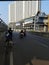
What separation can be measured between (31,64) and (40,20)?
4582 inches

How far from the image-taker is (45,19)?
124125mm

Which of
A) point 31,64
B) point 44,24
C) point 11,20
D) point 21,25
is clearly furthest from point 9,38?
point 21,25

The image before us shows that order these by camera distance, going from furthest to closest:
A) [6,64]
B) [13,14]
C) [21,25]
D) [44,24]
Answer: [21,25]
[13,14]
[44,24]
[6,64]

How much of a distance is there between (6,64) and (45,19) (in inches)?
A: 4574

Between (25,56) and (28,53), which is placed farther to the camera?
(28,53)

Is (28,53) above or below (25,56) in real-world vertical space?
below

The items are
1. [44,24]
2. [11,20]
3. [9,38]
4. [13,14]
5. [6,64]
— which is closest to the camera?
[6,64]

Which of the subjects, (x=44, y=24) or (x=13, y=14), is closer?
(x=44, y=24)

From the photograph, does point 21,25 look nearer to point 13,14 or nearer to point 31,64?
point 13,14

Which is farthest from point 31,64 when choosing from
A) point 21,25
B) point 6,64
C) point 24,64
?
point 21,25

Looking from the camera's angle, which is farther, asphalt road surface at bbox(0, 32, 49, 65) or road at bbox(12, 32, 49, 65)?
road at bbox(12, 32, 49, 65)

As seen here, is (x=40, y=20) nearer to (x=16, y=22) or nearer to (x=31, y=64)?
(x=16, y=22)

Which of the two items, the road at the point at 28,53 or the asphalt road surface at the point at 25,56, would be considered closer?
the asphalt road surface at the point at 25,56

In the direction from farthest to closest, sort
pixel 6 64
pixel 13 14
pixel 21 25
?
pixel 21 25
pixel 13 14
pixel 6 64
